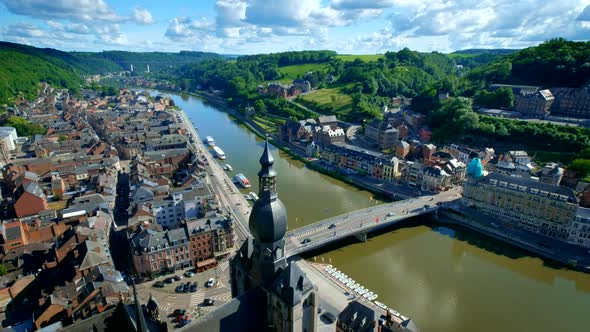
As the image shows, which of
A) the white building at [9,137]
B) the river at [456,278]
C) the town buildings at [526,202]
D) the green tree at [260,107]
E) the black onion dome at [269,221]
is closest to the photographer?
the black onion dome at [269,221]

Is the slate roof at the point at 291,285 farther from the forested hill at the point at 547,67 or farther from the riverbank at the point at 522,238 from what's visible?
the forested hill at the point at 547,67

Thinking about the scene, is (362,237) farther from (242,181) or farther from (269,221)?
(269,221)

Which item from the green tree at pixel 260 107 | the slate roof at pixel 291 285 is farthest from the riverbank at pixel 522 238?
the green tree at pixel 260 107

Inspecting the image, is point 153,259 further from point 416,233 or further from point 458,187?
point 458,187

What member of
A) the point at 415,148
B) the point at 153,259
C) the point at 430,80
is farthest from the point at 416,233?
the point at 430,80

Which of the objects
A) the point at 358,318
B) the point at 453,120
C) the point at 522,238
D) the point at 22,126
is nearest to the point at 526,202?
the point at 522,238

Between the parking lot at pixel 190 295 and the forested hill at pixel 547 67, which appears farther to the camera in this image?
the forested hill at pixel 547 67

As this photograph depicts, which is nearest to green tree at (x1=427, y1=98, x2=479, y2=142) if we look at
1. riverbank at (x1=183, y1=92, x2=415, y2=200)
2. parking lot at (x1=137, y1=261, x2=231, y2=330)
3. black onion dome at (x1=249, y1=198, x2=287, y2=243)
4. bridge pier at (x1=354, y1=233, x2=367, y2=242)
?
riverbank at (x1=183, y1=92, x2=415, y2=200)
